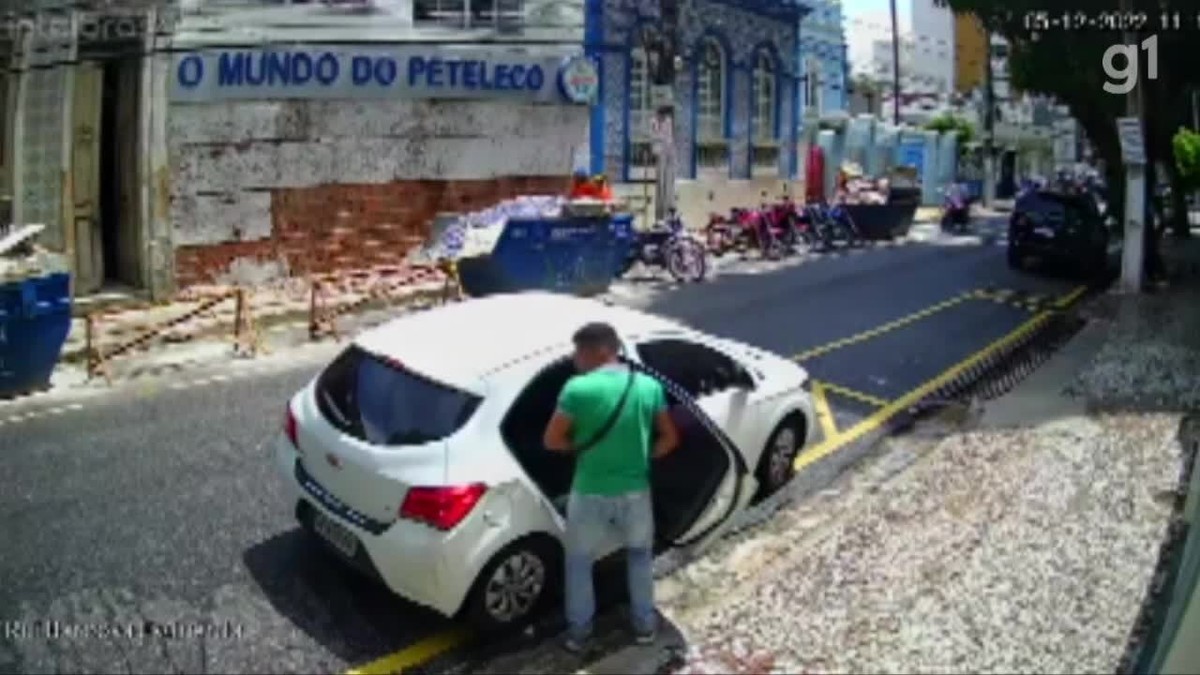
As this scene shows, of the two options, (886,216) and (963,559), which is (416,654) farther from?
(886,216)

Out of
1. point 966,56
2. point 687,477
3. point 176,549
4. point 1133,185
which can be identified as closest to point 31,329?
point 176,549

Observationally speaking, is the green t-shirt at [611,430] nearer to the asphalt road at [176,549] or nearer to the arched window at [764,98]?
the asphalt road at [176,549]

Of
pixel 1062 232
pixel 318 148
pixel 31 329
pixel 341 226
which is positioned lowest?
pixel 31 329

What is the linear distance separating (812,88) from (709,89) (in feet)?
30.1

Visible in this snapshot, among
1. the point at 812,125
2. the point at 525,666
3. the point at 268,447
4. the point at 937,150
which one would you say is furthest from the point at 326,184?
the point at 937,150

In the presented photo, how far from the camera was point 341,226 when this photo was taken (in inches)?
651

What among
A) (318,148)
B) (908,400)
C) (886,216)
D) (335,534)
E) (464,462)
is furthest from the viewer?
(886,216)

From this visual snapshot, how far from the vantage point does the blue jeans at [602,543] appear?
528 cm

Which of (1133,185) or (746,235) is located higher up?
(1133,185)

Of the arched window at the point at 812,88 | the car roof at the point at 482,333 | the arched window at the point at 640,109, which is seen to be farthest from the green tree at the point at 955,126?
the car roof at the point at 482,333

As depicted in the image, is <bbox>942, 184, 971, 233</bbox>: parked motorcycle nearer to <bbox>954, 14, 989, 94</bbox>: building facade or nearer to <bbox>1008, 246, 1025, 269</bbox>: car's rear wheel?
<bbox>1008, 246, 1025, 269</bbox>: car's rear wheel

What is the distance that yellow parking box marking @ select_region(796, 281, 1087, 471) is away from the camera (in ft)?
28.9

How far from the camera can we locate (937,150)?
43.7 meters

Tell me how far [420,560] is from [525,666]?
72cm
